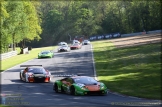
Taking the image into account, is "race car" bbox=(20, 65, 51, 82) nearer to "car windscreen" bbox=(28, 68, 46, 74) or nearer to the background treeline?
"car windscreen" bbox=(28, 68, 46, 74)

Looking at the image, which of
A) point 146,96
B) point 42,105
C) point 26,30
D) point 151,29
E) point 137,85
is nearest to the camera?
point 42,105

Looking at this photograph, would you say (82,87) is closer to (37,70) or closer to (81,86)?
(81,86)

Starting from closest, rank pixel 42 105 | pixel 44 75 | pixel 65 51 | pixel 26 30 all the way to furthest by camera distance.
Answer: pixel 42 105, pixel 44 75, pixel 65 51, pixel 26 30

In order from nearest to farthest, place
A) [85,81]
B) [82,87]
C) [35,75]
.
A: [82,87] < [85,81] < [35,75]

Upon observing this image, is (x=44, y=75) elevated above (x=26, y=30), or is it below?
below

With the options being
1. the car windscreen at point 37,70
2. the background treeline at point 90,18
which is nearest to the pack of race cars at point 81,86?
the car windscreen at point 37,70

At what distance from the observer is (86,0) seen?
156750 millimetres

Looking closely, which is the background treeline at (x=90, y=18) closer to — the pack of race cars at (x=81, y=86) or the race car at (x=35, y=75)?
the race car at (x=35, y=75)

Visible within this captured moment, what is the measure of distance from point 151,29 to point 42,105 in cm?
11179

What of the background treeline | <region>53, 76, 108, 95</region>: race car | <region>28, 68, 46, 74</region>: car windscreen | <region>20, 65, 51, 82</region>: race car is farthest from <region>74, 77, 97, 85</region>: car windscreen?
the background treeline

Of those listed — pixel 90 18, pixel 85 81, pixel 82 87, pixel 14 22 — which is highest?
pixel 90 18

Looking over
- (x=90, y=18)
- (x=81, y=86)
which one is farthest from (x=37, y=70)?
(x=90, y=18)

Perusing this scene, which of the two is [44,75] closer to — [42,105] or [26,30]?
[42,105]

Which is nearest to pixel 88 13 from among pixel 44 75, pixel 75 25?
pixel 75 25
